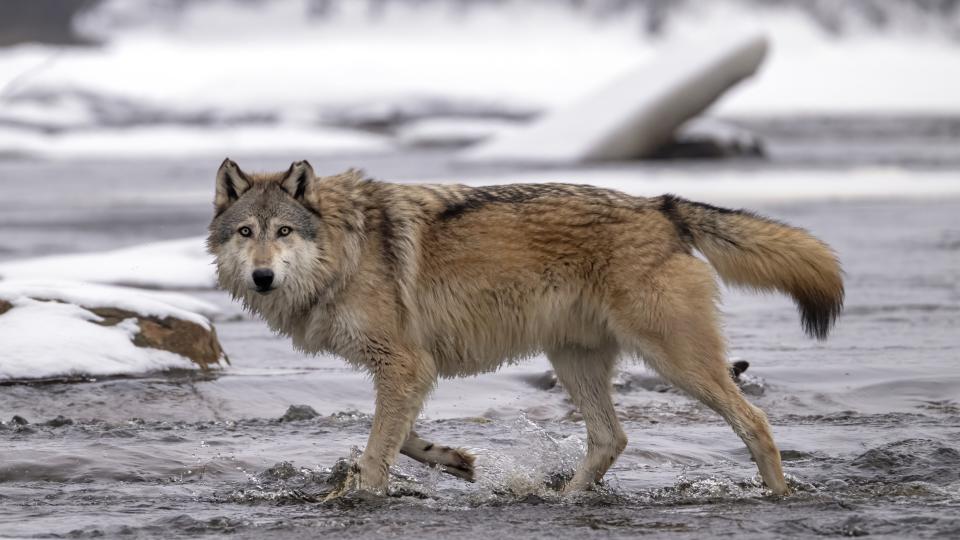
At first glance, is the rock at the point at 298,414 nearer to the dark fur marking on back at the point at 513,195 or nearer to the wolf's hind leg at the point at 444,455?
the wolf's hind leg at the point at 444,455

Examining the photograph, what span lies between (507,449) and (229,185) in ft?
6.96

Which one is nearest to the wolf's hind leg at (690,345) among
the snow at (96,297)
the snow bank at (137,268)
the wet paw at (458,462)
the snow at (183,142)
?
the wet paw at (458,462)

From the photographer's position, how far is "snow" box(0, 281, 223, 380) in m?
9.32

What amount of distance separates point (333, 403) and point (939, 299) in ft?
20.4

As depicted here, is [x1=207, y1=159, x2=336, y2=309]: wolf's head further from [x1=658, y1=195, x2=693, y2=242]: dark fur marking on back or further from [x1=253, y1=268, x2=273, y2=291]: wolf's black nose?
[x1=658, y1=195, x2=693, y2=242]: dark fur marking on back

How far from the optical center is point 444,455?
736 cm

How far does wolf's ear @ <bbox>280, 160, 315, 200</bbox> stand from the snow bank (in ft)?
21.1

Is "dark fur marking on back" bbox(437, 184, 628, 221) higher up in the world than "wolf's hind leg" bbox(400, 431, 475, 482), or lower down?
higher up

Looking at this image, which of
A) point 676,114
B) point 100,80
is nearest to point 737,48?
point 676,114

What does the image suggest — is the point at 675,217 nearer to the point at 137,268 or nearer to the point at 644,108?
the point at 137,268

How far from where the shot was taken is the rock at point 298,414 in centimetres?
877

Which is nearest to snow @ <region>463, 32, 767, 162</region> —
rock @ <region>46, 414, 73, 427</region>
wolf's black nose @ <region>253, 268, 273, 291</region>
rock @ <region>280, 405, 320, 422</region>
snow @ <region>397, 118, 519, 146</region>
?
snow @ <region>397, 118, 519, 146</region>

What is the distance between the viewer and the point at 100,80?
5188 centimetres

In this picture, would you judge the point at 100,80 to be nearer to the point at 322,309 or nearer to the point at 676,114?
the point at 676,114
